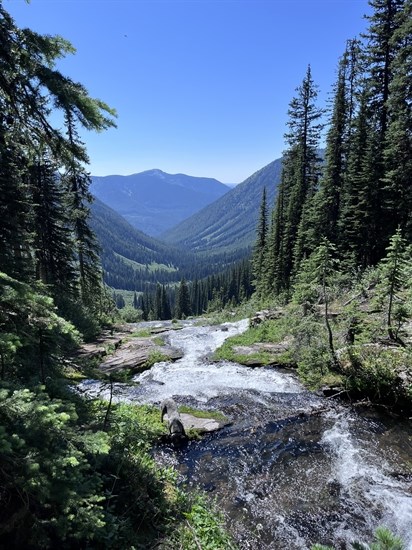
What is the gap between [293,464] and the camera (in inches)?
391

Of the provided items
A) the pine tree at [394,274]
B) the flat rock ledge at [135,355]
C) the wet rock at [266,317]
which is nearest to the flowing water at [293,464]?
the flat rock ledge at [135,355]

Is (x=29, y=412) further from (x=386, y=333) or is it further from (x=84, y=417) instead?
(x=386, y=333)

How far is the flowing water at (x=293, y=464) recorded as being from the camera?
7602mm

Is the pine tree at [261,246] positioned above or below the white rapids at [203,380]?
above

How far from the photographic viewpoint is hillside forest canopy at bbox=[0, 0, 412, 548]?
12.7 ft

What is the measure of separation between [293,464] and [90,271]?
23.8 m

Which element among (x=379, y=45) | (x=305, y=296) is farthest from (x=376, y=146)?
(x=305, y=296)

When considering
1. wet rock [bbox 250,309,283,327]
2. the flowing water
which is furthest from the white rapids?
wet rock [bbox 250,309,283,327]

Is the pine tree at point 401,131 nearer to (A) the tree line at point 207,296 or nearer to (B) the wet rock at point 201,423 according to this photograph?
(B) the wet rock at point 201,423

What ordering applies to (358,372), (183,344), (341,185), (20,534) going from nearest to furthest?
(20,534), (358,372), (183,344), (341,185)

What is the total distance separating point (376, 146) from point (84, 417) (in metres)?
32.6

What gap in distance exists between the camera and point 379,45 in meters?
29.1

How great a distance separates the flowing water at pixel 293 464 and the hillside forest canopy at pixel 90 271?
1556 millimetres

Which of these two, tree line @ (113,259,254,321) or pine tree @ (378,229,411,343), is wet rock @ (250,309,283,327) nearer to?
pine tree @ (378,229,411,343)
